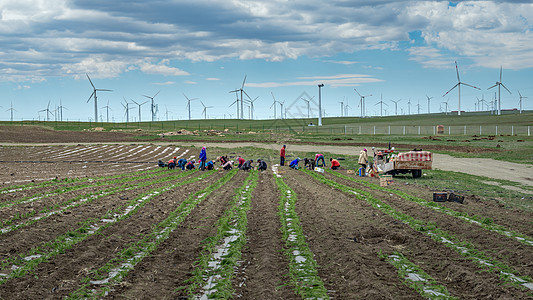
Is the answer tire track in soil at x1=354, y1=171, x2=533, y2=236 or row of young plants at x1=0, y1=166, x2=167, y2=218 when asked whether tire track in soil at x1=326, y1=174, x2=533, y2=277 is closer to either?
tire track in soil at x1=354, y1=171, x2=533, y2=236

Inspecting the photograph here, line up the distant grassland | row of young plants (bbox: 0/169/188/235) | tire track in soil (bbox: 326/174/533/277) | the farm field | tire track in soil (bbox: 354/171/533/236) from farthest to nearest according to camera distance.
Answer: the distant grassland, tire track in soil (bbox: 354/171/533/236), row of young plants (bbox: 0/169/188/235), tire track in soil (bbox: 326/174/533/277), the farm field

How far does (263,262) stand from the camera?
1029cm

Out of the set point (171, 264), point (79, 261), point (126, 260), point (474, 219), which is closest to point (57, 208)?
point (79, 261)

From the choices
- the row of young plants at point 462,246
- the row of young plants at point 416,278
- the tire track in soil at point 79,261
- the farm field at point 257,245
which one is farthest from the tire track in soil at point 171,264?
the row of young plants at point 462,246

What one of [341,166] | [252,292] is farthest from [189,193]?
[341,166]

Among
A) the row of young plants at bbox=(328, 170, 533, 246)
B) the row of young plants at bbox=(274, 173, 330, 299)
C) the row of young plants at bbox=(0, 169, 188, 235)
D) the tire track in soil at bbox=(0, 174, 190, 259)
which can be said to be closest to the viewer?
the row of young plants at bbox=(274, 173, 330, 299)

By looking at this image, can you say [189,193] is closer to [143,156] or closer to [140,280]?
[140,280]

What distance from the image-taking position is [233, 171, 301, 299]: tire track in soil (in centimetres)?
853

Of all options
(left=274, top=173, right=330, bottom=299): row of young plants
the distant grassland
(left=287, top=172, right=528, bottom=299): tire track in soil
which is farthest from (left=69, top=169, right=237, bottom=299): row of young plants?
the distant grassland

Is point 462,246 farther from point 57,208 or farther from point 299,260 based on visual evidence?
point 57,208

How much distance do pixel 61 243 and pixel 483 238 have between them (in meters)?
10.1

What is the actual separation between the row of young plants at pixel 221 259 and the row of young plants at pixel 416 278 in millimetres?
3177

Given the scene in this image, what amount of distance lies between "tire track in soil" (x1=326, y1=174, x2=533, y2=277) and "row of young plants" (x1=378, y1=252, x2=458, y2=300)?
6.42 ft

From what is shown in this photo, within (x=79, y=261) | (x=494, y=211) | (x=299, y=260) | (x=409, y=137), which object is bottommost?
(x=494, y=211)
